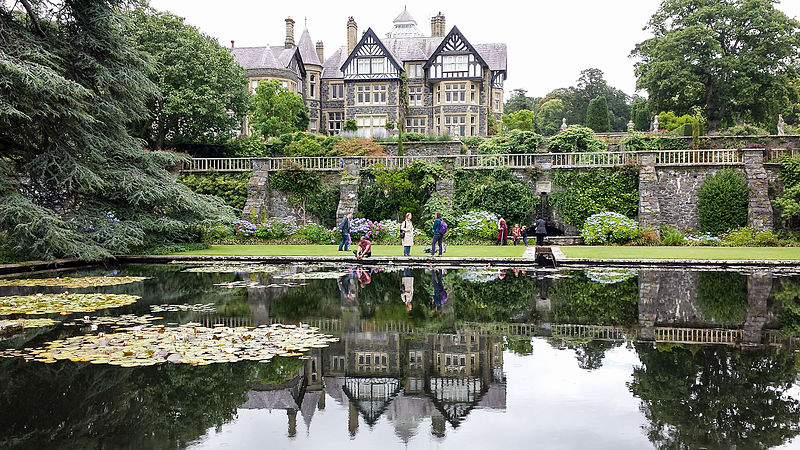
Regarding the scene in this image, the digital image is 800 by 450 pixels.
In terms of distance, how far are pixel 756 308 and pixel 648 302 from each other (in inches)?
63.8

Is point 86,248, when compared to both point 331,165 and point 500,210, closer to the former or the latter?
point 331,165

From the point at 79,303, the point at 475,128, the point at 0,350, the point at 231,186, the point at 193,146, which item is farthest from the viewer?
the point at 475,128

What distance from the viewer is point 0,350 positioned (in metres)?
7.59

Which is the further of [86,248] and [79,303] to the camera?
[86,248]

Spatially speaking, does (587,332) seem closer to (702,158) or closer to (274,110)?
(702,158)

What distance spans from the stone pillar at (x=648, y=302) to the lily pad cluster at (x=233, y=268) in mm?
9177

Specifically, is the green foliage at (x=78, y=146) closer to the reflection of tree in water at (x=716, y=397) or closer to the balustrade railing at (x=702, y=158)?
the reflection of tree in water at (x=716, y=397)

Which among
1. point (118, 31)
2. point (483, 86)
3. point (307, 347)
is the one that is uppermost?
point (483, 86)

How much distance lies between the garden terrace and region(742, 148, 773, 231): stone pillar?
47 cm

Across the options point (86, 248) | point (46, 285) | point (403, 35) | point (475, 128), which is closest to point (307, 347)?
point (46, 285)

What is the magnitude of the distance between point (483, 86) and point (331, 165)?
24.0 m

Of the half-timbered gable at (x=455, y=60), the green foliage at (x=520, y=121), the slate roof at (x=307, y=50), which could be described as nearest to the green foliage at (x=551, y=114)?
the green foliage at (x=520, y=121)

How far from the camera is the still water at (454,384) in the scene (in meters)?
4.96

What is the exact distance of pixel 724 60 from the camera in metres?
39.9
